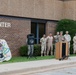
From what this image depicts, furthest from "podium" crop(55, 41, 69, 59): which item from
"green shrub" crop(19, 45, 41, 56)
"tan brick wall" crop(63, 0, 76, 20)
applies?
"tan brick wall" crop(63, 0, 76, 20)

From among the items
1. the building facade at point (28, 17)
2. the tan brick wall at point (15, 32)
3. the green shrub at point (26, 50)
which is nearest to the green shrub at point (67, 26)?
the building facade at point (28, 17)

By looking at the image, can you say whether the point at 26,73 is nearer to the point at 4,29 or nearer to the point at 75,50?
the point at 4,29

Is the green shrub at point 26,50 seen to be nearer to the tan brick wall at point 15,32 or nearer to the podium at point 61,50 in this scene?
the tan brick wall at point 15,32

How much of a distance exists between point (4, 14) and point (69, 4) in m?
9.24

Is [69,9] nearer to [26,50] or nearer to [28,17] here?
[28,17]

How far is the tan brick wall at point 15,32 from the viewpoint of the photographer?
22125mm

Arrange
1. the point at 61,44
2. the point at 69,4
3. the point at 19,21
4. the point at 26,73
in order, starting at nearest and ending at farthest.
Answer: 1. the point at 26,73
2. the point at 61,44
3. the point at 19,21
4. the point at 69,4

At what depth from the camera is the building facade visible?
2223cm

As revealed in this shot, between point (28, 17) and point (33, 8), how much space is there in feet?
3.40

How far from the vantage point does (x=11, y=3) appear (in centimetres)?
2259

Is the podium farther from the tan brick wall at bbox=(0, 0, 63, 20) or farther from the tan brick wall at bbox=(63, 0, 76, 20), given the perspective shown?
the tan brick wall at bbox=(63, 0, 76, 20)

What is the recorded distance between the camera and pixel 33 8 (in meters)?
24.7

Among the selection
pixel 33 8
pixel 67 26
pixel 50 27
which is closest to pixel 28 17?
pixel 33 8

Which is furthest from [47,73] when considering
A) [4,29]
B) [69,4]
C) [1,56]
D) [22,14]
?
[69,4]
